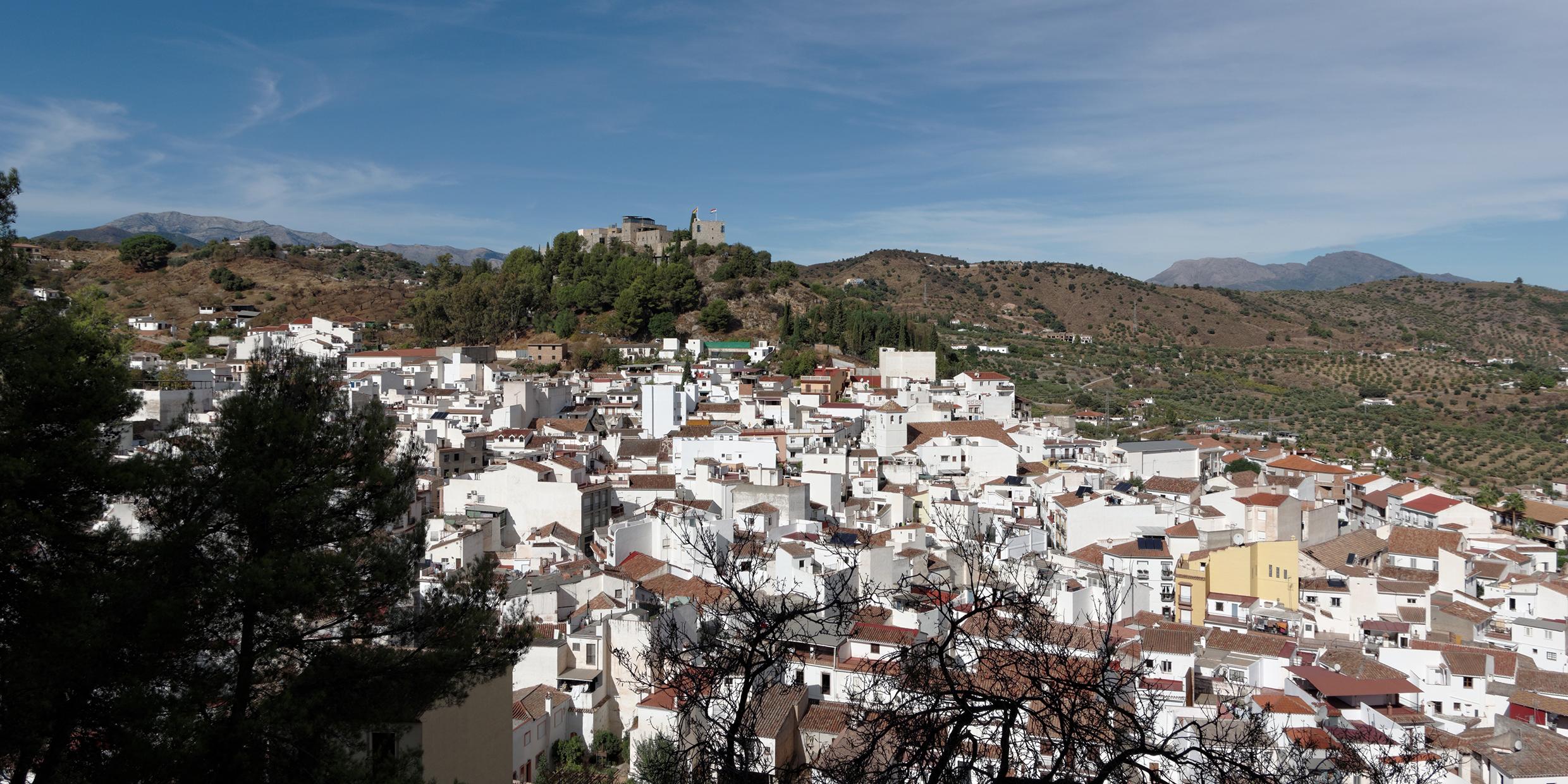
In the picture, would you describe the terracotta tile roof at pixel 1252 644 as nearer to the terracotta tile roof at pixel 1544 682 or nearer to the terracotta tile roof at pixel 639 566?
the terracotta tile roof at pixel 1544 682

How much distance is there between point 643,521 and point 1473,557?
13.7 metres

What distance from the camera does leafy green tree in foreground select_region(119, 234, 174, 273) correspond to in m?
50.0

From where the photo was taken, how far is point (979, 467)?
22422mm

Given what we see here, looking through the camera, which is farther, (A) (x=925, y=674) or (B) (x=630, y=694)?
(B) (x=630, y=694)

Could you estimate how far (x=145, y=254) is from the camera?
5031 cm

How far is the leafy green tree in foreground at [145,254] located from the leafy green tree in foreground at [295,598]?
53.6 metres

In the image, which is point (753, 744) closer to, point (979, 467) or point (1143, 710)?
point (1143, 710)

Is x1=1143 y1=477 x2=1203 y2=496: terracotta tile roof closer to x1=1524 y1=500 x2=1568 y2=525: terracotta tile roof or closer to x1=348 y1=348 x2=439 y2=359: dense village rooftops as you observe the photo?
x1=1524 y1=500 x2=1568 y2=525: terracotta tile roof

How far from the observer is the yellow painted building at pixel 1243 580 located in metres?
14.8

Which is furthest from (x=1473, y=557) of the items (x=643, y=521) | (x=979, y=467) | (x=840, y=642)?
(x=643, y=521)

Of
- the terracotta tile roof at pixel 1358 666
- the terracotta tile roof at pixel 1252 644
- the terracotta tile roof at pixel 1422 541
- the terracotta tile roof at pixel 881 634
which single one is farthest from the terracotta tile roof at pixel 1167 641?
the terracotta tile roof at pixel 1422 541

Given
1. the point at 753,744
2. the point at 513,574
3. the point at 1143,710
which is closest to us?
the point at 753,744

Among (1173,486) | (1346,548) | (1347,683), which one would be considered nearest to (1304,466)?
(1173,486)

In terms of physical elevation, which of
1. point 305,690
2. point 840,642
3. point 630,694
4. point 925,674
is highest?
point 925,674
